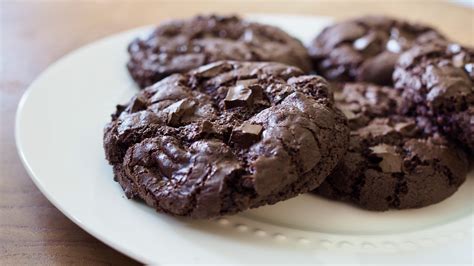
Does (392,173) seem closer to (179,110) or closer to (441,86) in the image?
(441,86)

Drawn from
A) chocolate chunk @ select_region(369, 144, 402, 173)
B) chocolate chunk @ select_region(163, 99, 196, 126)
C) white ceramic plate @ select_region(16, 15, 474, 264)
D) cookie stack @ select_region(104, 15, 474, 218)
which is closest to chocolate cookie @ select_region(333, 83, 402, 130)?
cookie stack @ select_region(104, 15, 474, 218)

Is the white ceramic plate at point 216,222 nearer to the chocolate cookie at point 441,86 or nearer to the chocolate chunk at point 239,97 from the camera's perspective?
the chocolate cookie at point 441,86

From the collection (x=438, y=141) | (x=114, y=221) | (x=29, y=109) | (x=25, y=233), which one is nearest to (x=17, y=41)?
(x=29, y=109)

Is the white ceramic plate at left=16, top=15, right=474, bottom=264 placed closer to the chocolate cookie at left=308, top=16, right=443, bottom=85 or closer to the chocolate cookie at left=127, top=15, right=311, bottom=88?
the chocolate cookie at left=127, top=15, right=311, bottom=88

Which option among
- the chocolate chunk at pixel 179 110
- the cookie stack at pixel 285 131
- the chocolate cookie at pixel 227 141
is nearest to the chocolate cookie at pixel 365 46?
the cookie stack at pixel 285 131

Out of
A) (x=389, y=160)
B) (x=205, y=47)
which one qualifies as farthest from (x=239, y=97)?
(x=205, y=47)

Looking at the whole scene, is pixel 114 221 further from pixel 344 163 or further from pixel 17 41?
pixel 17 41
